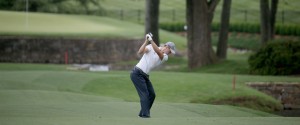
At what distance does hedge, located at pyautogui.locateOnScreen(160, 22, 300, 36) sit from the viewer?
217ft

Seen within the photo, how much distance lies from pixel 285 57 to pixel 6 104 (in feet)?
58.3

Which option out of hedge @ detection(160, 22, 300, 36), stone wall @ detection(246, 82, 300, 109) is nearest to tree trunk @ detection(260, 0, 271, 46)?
hedge @ detection(160, 22, 300, 36)

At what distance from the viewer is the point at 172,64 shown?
47.3 meters

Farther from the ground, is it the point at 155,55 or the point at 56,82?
the point at 155,55

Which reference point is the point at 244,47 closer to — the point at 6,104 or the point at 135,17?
the point at 135,17

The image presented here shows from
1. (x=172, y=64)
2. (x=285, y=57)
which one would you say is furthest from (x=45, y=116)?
(x=172, y=64)

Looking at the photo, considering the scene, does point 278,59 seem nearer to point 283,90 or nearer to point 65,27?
point 283,90

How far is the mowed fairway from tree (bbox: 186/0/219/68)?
723 cm

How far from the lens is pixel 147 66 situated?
18.0 m

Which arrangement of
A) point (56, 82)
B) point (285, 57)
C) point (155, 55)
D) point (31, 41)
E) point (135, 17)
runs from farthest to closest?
point (135, 17)
point (31, 41)
point (285, 57)
point (56, 82)
point (155, 55)

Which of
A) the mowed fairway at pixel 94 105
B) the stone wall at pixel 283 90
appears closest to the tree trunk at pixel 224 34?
the mowed fairway at pixel 94 105

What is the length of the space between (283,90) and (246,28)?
39547mm

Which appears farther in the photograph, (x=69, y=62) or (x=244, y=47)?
(x=244, y=47)

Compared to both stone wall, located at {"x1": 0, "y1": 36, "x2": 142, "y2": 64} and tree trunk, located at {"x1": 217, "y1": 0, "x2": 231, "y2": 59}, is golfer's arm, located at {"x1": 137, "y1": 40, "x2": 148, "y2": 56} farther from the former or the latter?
stone wall, located at {"x1": 0, "y1": 36, "x2": 142, "y2": 64}
